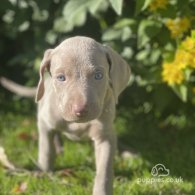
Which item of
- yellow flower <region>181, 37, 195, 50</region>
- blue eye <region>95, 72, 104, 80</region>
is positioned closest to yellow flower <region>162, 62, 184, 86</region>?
yellow flower <region>181, 37, 195, 50</region>

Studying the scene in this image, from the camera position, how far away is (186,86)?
3.59 m

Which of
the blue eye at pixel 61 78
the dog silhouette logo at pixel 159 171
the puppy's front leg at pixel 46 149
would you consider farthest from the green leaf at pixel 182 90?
the blue eye at pixel 61 78

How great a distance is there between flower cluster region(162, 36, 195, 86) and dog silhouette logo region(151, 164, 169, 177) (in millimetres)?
518

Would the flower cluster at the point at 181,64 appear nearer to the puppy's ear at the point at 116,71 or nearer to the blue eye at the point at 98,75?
the puppy's ear at the point at 116,71

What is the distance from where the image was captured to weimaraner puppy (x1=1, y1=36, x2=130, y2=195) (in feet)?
8.66

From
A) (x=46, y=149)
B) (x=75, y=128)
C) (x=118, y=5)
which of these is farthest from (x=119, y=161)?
(x=118, y=5)

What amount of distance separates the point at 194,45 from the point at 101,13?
1.07 metres

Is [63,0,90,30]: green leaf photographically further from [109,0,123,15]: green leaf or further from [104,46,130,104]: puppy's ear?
[104,46,130,104]: puppy's ear

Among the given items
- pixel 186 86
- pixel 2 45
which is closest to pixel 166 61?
pixel 186 86

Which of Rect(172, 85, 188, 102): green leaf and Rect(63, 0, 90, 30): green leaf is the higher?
Rect(63, 0, 90, 30): green leaf

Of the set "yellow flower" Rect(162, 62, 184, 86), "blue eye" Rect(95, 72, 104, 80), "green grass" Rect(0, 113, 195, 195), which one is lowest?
"green grass" Rect(0, 113, 195, 195)

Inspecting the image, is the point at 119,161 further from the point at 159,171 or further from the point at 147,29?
the point at 147,29

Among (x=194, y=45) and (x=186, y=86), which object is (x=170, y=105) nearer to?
(x=186, y=86)

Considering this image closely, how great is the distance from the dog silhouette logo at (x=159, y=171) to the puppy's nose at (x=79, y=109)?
32.0 inches
